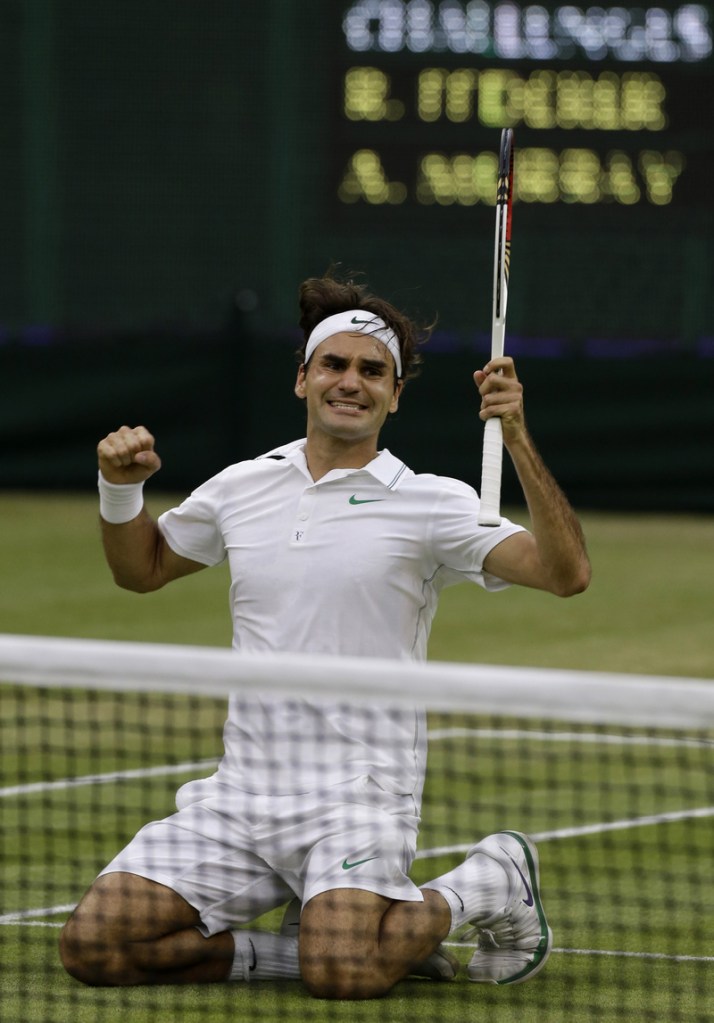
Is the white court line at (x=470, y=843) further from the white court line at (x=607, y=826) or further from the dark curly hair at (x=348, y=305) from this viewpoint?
the dark curly hair at (x=348, y=305)

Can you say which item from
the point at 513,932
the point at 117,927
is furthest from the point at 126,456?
the point at 513,932

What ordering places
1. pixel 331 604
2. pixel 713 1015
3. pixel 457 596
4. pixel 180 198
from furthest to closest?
pixel 180 198
pixel 457 596
pixel 331 604
pixel 713 1015

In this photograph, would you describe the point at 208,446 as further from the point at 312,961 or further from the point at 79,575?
the point at 312,961

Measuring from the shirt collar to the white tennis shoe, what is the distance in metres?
0.91

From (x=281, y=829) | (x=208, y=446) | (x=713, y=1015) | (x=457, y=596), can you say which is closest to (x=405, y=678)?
(x=281, y=829)

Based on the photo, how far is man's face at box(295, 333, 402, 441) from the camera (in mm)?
4762

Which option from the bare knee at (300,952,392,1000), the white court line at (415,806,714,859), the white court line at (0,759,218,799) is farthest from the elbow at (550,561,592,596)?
the white court line at (0,759,218,799)

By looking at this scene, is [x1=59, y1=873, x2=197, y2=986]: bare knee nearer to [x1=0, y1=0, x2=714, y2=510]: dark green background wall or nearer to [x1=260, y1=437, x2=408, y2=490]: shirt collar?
[x1=260, y1=437, x2=408, y2=490]: shirt collar

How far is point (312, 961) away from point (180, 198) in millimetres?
12012

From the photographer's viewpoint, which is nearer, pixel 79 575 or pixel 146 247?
pixel 79 575

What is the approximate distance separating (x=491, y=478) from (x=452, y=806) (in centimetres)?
146

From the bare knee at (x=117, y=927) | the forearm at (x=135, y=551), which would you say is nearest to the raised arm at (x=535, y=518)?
the forearm at (x=135, y=551)

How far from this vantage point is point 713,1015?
4.29 m

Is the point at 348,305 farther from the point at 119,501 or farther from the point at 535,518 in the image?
the point at 535,518
